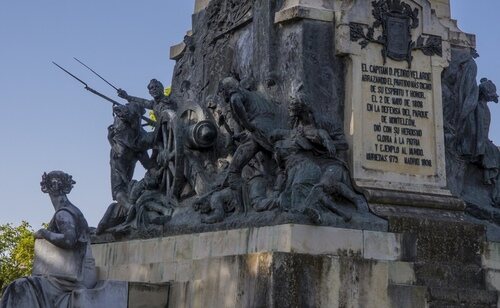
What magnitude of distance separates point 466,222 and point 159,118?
5439 millimetres

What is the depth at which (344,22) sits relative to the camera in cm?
1306

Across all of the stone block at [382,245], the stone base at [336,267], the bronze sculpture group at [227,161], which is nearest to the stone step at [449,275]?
the stone base at [336,267]

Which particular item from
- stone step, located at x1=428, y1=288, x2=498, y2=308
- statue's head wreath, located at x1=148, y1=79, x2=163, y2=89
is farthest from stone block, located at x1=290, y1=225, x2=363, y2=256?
statue's head wreath, located at x1=148, y1=79, x2=163, y2=89

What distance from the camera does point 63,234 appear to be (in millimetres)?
11016

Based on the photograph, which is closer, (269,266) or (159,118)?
(269,266)

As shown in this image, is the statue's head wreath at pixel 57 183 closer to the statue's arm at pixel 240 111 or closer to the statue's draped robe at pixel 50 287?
the statue's draped robe at pixel 50 287

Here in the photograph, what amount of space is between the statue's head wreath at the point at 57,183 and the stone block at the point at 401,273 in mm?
4017

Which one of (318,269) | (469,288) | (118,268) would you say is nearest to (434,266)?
(469,288)

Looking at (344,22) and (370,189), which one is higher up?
(344,22)

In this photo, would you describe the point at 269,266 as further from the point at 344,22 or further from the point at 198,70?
the point at 198,70

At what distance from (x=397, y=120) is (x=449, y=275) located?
7.32 feet

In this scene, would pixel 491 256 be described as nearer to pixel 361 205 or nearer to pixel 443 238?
pixel 443 238

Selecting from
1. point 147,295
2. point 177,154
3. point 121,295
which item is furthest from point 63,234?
point 177,154

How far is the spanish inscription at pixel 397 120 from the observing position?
504 inches
